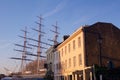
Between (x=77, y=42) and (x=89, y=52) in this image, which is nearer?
(x=89, y=52)

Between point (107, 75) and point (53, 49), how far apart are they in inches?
1107

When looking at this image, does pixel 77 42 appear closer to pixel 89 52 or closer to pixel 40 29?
pixel 89 52

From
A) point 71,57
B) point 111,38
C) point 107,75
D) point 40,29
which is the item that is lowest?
point 107,75

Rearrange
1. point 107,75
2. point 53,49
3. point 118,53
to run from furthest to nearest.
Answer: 1. point 53,49
2. point 118,53
3. point 107,75

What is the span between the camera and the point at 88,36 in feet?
125

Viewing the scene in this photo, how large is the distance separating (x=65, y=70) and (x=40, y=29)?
7323 centimetres

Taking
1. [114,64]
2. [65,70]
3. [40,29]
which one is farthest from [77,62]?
[40,29]

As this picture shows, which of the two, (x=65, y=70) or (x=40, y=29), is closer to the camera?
(x=65, y=70)

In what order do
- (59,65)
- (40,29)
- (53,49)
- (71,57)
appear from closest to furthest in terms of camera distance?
1. (71,57)
2. (59,65)
3. (53,49)
4. (40,29)

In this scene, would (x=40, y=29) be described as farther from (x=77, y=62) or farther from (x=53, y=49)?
(x=77, y=62)

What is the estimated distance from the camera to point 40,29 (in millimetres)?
119625

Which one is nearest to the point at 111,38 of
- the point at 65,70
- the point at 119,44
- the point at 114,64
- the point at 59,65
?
the point at 119,44

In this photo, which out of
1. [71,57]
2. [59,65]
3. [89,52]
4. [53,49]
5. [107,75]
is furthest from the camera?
[53,49]

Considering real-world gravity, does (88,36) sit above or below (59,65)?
above
